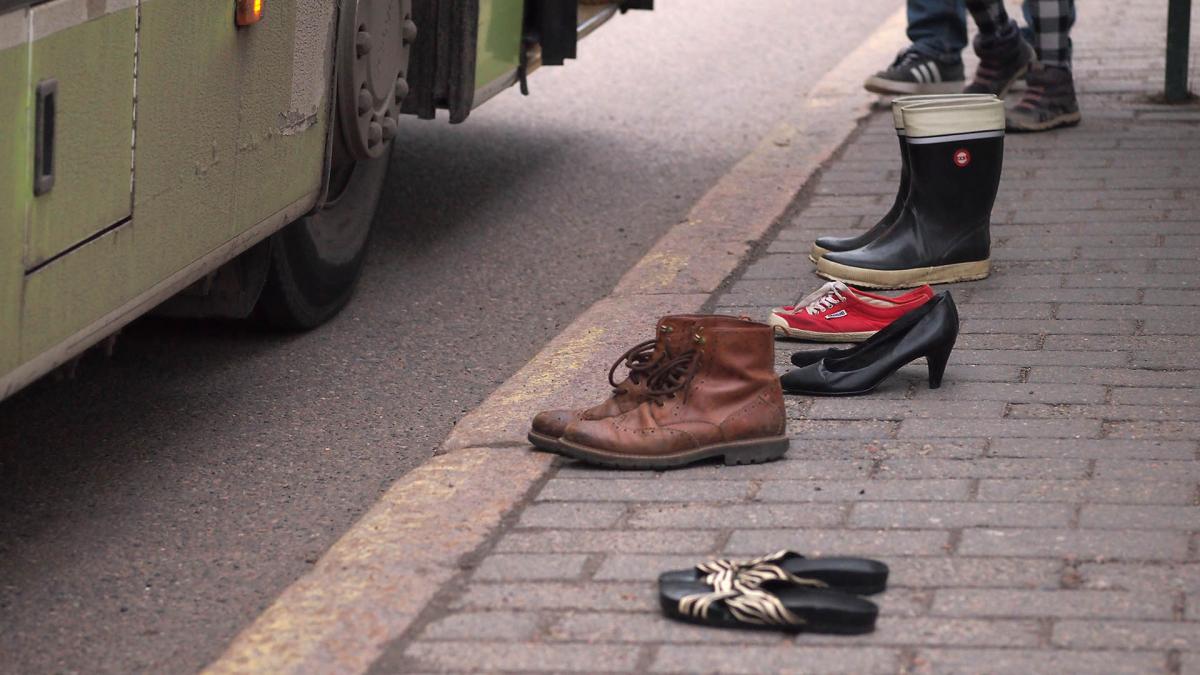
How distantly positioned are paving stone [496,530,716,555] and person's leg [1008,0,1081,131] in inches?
149

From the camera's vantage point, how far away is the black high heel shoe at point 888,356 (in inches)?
143

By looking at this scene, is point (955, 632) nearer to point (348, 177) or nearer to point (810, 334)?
point (810, 334)

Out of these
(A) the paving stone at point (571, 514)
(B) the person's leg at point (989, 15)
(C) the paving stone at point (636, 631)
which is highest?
(B) the person's leg at point (989, 15)

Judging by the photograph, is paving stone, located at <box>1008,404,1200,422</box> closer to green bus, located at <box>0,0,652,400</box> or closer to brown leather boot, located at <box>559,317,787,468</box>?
brown leather boot, located at <box>559,317,787,468</box>

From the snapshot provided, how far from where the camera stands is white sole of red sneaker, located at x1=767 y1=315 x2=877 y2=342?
4062mm

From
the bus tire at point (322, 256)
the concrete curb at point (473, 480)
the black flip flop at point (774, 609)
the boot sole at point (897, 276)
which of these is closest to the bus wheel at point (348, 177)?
the bus tire at point (322, 256)

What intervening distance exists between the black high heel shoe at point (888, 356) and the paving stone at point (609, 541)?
2.67 feet

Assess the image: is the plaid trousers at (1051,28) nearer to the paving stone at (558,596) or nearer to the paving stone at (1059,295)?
the paving stone at (1059,295)

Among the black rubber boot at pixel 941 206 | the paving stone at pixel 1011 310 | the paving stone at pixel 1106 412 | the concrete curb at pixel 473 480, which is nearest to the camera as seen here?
the concrete curb at pixel 473 480

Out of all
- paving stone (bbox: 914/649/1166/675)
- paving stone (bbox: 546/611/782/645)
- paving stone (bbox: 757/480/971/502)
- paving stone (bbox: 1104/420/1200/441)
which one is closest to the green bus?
paving stone (bbox: 546/611/782/645)

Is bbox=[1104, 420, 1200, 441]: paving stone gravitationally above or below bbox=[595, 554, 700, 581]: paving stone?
above

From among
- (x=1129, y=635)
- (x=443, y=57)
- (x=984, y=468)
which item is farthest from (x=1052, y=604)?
(x=443, y=57)

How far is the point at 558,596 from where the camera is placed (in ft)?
9.00

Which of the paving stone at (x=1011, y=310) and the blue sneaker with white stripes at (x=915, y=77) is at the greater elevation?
the blue sneaker with white stripes at (x=915, y=77)
